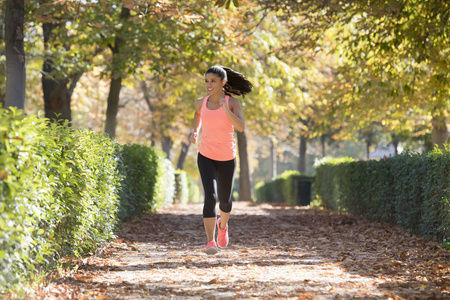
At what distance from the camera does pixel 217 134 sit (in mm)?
6789

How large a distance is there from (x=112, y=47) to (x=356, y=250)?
10939 mm

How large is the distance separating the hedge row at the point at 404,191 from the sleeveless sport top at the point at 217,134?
310 cm

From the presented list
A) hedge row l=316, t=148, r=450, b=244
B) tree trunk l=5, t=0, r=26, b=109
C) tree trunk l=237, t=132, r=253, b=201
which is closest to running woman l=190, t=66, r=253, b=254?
hedge row l=316, t=148, r=450, b=244

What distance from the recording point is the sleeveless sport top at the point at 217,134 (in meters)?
6.76

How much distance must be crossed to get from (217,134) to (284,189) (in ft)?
67.8

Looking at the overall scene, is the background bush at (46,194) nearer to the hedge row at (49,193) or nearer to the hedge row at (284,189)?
the hedge row at (49,193)

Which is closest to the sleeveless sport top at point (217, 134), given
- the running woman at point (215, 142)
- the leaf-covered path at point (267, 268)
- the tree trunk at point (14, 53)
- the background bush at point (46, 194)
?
the running woman at point (215, 142)

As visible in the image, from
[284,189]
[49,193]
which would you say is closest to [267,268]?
[49,193]

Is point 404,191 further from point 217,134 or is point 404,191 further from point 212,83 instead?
point 212,83

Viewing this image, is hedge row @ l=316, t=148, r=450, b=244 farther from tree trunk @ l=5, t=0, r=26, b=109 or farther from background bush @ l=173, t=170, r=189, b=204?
background bush @ l=173, t=170, r=189, b=204

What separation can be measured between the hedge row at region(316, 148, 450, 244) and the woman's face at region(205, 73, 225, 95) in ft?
11.1

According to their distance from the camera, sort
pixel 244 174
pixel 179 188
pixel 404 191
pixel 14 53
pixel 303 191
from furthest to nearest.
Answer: pixel 244 174, pixel 179 188, pixel 303 191, pixel 404 191, pixel 14 53

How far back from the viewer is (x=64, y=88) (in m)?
16.2

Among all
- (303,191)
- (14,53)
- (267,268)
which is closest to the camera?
(267,268)
